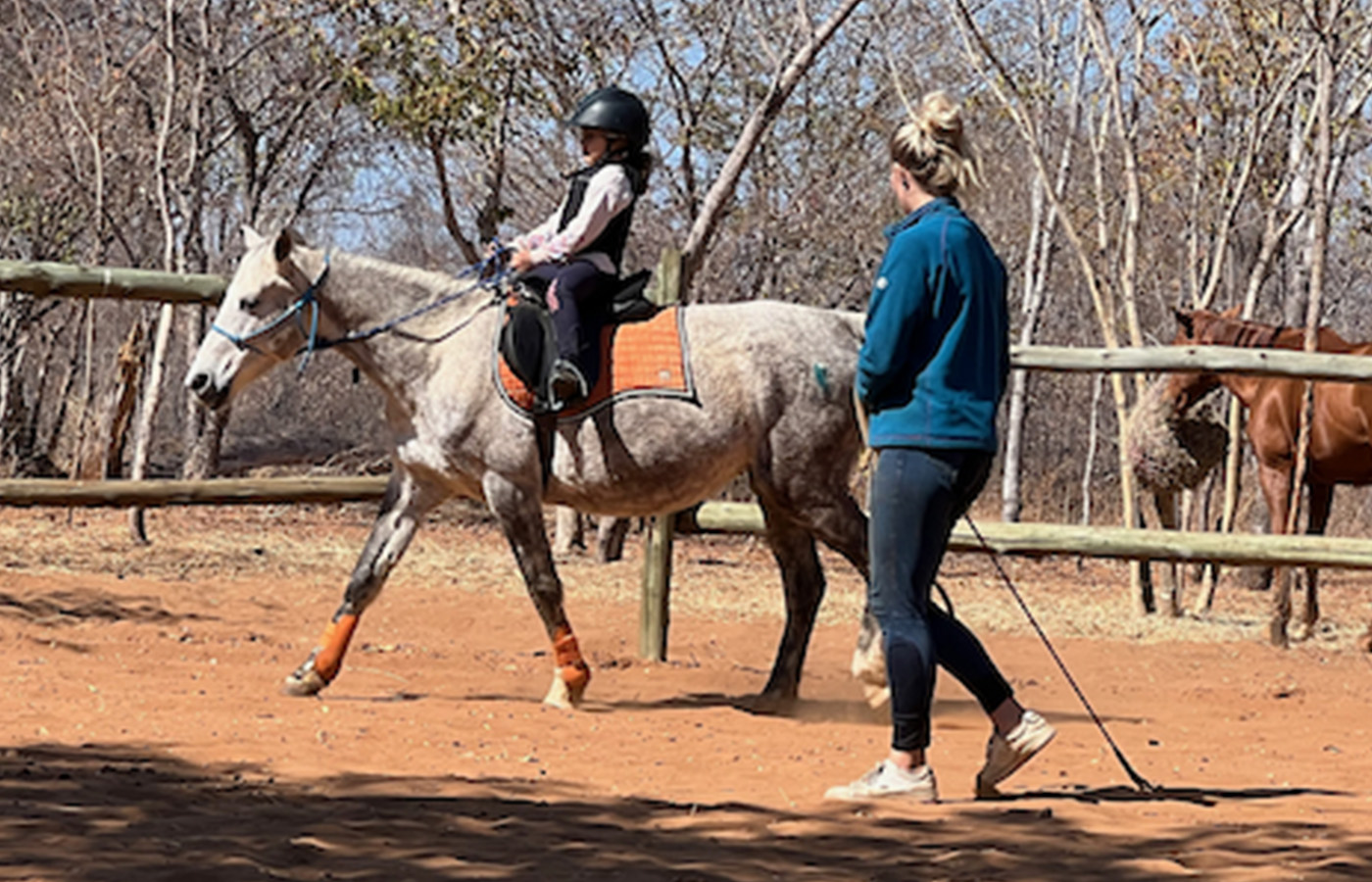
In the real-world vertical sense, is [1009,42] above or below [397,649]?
above

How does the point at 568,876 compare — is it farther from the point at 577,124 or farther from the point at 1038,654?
the point at 1038,654

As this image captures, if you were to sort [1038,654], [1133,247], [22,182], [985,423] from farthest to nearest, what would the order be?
[22,182] → [1133,247] → [1038,654] → [985,423]

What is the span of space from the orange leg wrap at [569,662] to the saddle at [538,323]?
94cm

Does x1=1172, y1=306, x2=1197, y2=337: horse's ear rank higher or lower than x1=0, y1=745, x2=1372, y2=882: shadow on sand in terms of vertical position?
higher

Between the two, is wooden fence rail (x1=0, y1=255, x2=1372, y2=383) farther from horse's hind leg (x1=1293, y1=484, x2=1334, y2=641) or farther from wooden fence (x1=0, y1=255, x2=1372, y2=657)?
horse's hind leg (x1=1293, y1=484, x2=1334, y2=641)

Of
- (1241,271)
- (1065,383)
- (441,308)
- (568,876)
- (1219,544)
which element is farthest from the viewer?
(1065,383)

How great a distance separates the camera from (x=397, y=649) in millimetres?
9445

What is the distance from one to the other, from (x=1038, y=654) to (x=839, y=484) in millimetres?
3465

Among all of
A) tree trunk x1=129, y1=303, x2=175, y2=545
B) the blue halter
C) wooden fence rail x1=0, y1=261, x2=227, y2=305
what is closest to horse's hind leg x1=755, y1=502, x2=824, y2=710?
the blue halter

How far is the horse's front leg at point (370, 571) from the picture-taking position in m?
7.36

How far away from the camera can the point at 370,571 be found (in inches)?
301

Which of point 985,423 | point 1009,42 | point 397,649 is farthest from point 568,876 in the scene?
point 1009,42

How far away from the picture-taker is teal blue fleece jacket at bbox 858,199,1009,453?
493 cm

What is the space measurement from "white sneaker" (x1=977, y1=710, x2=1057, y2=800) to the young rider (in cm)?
266
